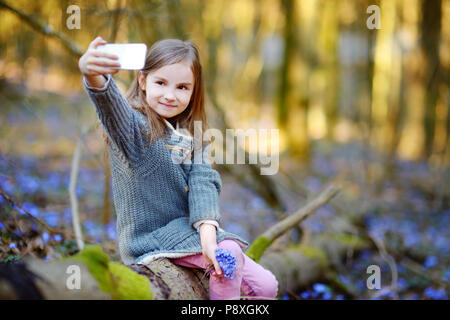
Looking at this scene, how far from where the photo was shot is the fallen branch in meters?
2.64

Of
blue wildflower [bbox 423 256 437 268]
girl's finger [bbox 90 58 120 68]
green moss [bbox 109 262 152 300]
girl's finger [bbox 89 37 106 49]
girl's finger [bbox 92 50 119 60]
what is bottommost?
blue wildflower [bbox 423 256 437 268]

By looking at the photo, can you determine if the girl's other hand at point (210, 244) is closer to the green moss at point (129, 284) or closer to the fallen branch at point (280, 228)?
the green moss at point (129, 284)

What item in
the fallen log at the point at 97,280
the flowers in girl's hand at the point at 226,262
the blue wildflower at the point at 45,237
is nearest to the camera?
the fallen log at the point at 97,280

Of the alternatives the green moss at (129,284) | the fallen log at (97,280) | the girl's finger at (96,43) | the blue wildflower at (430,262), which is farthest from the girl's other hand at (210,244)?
the blue wildflower at (430,262)

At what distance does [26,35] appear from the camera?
5.85 meters

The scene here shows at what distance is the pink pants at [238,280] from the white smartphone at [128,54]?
93cm

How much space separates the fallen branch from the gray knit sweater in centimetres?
60

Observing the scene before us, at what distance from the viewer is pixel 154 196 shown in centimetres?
201

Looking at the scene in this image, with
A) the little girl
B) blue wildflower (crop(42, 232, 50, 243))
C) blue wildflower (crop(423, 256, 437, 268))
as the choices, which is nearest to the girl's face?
the little girl

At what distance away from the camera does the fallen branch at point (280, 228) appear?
2639mm

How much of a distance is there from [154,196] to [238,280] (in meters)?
0.59

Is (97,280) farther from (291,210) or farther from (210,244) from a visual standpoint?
(291,210)

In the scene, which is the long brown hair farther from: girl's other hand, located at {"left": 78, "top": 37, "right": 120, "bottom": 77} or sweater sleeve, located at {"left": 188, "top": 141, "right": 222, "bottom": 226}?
girl's other hand, located at {"left": 78, "top": 37, "right": 120, "bottom": 77}

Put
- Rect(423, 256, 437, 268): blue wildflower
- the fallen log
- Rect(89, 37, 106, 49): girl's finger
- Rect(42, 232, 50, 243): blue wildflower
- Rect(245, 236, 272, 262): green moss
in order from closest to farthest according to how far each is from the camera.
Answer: the fallen log < Rect(89, 37, 106, 49): girl's finger < Rect(245, 236, 272, 262): green moss < Rect(42, 232, 50, 243): blue wildflower < Rect(423, 256, 437, 268): blue wildflower
